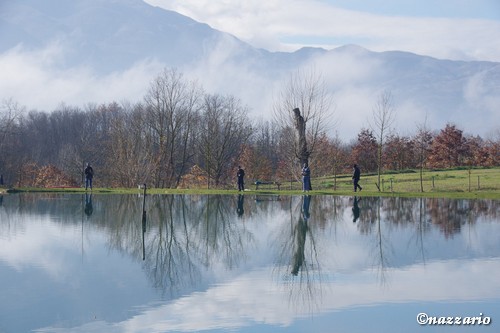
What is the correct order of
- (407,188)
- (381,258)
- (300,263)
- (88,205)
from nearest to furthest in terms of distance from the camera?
(300,263)
(381,258)
(88,205)
(407,188)

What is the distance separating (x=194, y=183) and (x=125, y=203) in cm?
1899

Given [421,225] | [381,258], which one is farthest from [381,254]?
[421,225]

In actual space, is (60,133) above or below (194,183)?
above

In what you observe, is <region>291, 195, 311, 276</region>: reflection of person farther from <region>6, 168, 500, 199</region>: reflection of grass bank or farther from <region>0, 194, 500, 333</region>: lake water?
<region>6, 168, 500, 199</region>: reflection of grass bank

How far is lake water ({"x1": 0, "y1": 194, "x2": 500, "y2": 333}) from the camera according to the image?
12.3 m

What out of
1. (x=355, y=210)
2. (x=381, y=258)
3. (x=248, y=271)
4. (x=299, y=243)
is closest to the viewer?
(x=248, y=271)

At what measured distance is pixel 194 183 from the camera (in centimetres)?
5284

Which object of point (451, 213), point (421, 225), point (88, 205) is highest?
point (88, 205)

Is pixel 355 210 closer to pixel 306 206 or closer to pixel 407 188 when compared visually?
pixel 306 206

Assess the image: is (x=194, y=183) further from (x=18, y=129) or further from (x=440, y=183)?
(x=18, y=129)

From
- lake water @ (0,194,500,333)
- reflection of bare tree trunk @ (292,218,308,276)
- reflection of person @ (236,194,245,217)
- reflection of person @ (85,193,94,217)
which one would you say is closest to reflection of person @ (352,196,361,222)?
lake water @ (0,194,500,333)

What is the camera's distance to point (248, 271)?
1672 centimetres

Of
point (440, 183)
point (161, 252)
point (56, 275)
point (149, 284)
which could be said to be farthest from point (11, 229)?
point (440, 183)

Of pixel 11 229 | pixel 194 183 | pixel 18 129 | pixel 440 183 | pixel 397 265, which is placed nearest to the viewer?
pixel 397 265
